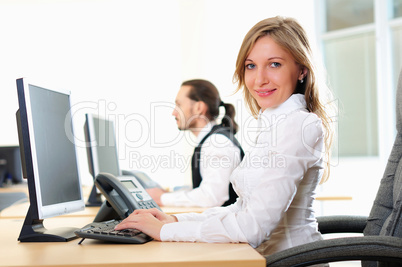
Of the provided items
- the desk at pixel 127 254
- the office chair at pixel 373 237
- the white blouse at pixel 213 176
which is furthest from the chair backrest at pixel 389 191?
the white blouse at pixel 213 176

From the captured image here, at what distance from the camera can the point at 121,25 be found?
607 centimetres

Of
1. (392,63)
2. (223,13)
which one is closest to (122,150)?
(223,13)

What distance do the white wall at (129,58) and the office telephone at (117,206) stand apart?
403cm

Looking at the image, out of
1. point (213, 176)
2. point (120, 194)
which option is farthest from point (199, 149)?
point (120, 194)

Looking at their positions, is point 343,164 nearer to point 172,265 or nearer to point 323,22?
point 323,22

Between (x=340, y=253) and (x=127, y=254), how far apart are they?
54 cm

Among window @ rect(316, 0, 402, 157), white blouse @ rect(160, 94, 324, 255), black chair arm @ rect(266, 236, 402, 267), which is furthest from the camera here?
window @ rect(316, 0, 402, 157)

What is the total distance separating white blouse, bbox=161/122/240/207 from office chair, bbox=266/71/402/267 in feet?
3.01

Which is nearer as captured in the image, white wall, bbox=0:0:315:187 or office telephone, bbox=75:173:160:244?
office telephone, bbox=75:173:160:244

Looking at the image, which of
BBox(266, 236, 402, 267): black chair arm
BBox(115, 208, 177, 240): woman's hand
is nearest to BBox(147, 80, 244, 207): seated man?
BBox(115, 208, 177, 240): woman's hand

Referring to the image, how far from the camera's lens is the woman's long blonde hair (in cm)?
156

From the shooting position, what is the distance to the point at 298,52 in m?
1.56

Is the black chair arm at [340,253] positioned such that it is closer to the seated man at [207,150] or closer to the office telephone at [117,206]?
the office telephone at [117,206]

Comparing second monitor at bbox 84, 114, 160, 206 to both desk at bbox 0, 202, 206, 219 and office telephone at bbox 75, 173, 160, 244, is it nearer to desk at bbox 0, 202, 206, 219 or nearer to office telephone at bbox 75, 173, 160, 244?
desk at bbox 0, 202, 206, 219
